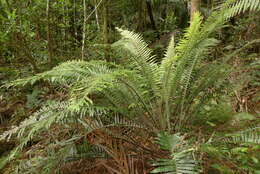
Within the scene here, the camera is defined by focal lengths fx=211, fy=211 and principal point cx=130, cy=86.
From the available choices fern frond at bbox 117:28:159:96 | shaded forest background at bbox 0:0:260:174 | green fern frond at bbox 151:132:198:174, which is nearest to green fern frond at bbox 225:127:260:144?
shaded forest background at bbox 0:0:260:174

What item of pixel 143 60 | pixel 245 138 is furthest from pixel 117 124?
pixel 245 138

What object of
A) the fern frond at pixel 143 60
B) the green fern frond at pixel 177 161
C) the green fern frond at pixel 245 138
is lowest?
the green fern frond at pixel 177 161

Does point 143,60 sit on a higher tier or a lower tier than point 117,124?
higher

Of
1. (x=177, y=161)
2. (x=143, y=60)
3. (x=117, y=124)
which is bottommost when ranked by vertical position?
(x=177, y=161)

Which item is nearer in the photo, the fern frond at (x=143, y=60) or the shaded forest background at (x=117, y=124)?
the shaded forest background at (x=117, y=124)

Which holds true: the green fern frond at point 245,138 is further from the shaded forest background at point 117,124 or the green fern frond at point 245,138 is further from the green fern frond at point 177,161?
the green fern frond at point 177,161

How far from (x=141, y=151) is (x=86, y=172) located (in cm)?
46

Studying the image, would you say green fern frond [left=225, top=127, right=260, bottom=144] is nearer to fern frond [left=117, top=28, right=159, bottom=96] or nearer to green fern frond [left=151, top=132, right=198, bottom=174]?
green fern frond [left=151, top=132, right=198, bottom=174]

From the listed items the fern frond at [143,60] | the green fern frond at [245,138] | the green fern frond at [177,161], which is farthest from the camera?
the fern frond at [143,60]

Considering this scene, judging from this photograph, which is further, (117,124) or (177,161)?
(117,124)

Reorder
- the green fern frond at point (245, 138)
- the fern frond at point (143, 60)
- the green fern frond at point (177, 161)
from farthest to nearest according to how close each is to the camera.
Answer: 1. the fern frond at point (143, 60)
2. the green fern frond at point (245, 138)
3. the green fern frond at point (177, 161)

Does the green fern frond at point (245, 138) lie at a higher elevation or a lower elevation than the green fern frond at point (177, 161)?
higher

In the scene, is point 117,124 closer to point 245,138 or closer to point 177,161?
point 177,161

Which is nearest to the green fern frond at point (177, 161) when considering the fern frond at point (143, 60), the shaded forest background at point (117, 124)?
the shaded forest background at point (117, 124)
